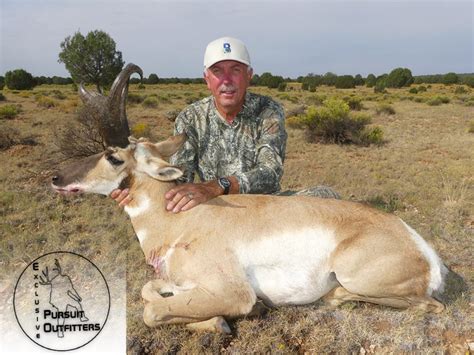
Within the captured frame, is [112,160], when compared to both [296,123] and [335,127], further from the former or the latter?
[296,123]

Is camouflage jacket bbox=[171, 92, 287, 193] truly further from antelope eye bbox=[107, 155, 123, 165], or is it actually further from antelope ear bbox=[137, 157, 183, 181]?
antelope eye bbox=[107, 155, 123, 165]

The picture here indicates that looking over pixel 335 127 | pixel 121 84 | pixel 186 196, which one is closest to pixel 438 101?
pixel 335 127

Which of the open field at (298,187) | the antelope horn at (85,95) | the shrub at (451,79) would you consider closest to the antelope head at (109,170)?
the antelope horn at (85,95)

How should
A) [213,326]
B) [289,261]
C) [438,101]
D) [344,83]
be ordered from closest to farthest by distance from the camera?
[213,326]
[289,261]
[438,101]
[344,83]

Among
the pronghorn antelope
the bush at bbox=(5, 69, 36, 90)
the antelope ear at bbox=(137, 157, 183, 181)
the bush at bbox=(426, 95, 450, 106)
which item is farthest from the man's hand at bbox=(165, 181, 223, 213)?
the bush at bbox=(5, 69, 36, 90)

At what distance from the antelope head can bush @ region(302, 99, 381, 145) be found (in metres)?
15.3

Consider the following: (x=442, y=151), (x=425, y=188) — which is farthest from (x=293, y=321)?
(x=442, y=151)

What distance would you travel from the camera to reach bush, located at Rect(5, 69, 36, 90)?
54281 millimetres

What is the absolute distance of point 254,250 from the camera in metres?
4.55

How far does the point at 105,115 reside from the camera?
530cm

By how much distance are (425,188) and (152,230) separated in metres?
8.95

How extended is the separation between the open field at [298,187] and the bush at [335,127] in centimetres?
73

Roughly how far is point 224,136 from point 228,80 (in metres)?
0.97

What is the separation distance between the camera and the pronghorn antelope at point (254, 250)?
4.38 m
